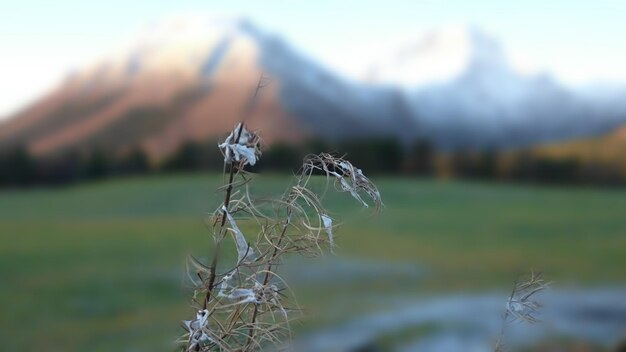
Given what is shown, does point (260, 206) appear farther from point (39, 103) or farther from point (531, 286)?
point (39, 103)

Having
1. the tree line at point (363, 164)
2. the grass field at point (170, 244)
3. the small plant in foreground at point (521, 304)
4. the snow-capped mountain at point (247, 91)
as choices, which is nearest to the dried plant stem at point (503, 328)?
the small plant in foreground at point (521, 304)

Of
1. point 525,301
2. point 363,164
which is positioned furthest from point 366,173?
point 525,301

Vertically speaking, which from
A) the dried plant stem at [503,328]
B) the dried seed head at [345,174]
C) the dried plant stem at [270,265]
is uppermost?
the dried seed head at [345,174]

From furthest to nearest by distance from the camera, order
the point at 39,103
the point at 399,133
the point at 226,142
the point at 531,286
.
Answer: the point at 399,133, the point at 39,103, the point at 531,286, the point at 226,142

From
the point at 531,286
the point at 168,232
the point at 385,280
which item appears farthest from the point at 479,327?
the point at 531,286

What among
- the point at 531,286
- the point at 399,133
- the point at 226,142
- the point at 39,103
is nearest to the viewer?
the point at 226,142

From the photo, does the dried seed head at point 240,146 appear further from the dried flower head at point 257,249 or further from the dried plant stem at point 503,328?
the dried plant stem at point 503,328

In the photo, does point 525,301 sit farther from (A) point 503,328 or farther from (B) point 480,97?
(B) point 480,97
